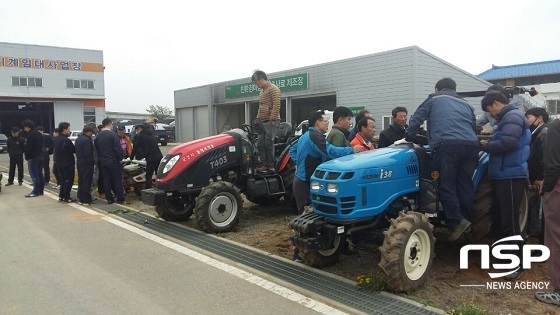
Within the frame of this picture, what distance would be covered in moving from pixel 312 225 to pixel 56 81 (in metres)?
45.8

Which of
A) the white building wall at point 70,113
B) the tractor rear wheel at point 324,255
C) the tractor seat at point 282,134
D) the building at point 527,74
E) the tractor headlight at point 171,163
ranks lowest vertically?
the tractor rear wheel at point 324,255

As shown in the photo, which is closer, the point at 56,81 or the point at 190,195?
the point at 190,195

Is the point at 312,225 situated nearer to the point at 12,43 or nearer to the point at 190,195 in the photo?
the point at 190,195

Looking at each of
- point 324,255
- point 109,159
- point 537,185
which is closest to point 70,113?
point 109,159

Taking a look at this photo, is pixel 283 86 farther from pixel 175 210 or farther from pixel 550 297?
pixel 550 297

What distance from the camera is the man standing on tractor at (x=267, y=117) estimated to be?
738 cm

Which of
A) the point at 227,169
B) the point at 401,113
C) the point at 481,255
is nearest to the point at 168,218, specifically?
the point at 227,169

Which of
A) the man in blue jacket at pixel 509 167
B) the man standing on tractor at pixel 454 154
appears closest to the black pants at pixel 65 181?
the man standing on tractor at pixel 454 154

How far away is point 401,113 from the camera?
655cm

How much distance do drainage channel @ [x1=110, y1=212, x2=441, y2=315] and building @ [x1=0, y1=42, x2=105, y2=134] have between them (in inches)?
1640

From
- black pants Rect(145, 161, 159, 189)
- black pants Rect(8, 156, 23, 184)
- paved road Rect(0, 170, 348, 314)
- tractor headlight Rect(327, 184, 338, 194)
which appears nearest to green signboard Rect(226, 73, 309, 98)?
black pants Rect(8, 156, 23, 184)

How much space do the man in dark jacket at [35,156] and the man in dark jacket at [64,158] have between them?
1.63 metres

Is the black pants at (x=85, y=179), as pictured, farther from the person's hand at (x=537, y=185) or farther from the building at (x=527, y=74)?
the building at (x=527, y=74)

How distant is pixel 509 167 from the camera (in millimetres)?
4562
